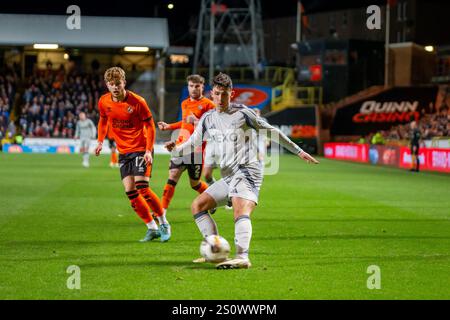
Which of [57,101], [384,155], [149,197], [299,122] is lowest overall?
[384,155]

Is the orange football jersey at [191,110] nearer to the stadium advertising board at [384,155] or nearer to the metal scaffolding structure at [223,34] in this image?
the stadium advertising board at [384,155]

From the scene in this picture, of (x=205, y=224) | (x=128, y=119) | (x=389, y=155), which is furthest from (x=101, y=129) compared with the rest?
(x=389, y=155)

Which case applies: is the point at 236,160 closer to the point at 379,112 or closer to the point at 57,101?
the point at 379,112

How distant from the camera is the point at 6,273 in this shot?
9.05 m

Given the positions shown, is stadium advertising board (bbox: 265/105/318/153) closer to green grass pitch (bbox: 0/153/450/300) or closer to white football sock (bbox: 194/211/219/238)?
green grass pitch (bbox: 0/153/450/300)

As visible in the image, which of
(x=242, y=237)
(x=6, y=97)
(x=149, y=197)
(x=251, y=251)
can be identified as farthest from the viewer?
(x=6, y=97)

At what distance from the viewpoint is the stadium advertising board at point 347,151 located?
142ft

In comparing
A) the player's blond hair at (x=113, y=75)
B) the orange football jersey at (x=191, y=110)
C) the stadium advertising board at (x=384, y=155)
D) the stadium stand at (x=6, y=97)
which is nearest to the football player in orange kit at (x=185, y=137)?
the orange football jersey at (x=191, y=110)

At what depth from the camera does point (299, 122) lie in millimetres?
53812

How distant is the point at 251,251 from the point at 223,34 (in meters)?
60.2

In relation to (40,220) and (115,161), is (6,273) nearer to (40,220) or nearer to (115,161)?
(40,220)

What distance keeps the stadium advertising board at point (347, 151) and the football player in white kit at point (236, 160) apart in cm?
3337
